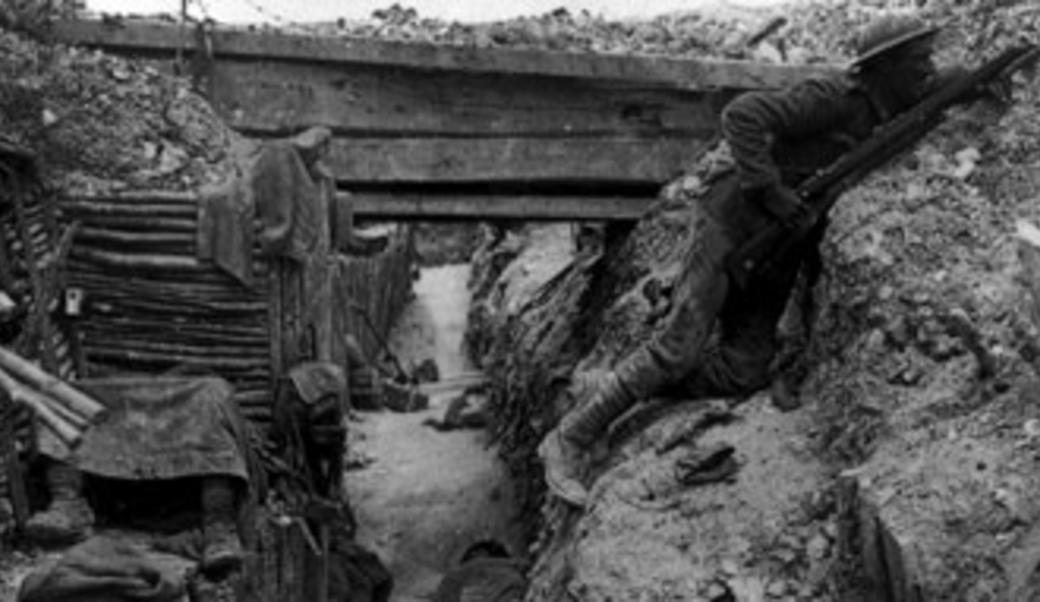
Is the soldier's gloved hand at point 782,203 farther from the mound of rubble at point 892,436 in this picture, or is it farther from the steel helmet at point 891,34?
the steel helmet at point 891,34

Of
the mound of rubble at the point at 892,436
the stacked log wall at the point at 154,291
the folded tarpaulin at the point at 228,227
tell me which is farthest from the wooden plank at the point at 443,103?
the mound of rubble at the point at 892,436

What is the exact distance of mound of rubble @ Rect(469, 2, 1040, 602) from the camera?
6.98 meters

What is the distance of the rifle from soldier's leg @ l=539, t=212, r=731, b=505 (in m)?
0.15

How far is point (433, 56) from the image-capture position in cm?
1219

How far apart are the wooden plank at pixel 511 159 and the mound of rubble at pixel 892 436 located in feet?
5.24

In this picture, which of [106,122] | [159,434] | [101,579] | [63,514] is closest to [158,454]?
[159,434]

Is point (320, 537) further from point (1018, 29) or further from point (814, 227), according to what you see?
point (1018, 29)

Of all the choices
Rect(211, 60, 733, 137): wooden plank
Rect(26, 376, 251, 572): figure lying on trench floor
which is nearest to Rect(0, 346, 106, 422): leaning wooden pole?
Rect(26, 376, 251, 572): figure lying on trench floor

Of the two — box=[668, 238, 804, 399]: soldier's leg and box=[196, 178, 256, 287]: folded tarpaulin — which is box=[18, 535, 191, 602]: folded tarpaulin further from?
box=[668, 238, 804, 399]: soldier's leg

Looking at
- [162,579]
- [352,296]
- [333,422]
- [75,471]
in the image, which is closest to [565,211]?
[333,422]

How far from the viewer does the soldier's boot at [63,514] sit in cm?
906

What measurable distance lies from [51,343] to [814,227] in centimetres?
435

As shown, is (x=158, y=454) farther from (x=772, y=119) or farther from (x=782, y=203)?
(x=772, y=119)

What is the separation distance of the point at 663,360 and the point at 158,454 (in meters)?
2.84
